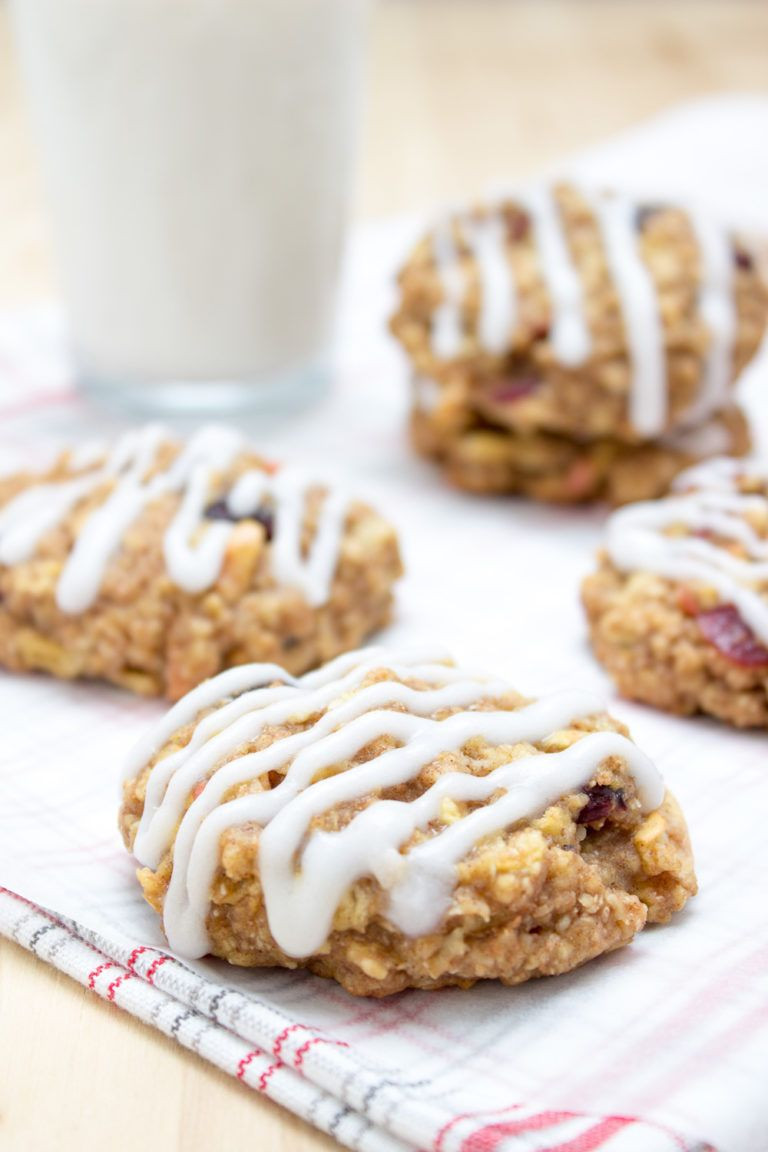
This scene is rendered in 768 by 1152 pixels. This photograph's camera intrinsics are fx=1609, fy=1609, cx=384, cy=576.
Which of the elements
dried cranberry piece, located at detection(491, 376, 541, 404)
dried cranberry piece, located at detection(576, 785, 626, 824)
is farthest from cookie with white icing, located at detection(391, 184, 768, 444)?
dried cranberry piece, located at detection(576, 785, 626, 824)

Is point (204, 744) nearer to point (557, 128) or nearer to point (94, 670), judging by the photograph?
point (94, 670)

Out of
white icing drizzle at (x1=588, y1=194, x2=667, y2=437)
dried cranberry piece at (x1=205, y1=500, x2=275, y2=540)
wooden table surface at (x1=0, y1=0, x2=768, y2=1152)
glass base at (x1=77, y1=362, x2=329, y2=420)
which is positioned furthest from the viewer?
glass base at (x1=77, y1=362, x2=329, y2=420)

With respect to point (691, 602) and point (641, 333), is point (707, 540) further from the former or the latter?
point (641, 333)

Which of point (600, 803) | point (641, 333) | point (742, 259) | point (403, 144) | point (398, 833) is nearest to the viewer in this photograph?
point (398, 833)

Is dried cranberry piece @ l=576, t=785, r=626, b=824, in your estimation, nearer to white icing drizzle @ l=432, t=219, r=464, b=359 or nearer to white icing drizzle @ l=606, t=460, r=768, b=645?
white icing drizzle @ l=606, t=460, r=768, b=645

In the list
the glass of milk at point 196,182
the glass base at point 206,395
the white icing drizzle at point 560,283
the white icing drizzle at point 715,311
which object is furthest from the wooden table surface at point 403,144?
the white icing drizzle at point 715,311

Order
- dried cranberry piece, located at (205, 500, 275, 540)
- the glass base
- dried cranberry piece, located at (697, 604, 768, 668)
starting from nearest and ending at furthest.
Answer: dried cranberry piece, located at (697, 604, 768, 668)
dried cranberry piece, located at (205, 500, 275, 540)
the glass base

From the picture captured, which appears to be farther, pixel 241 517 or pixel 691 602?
pixel 241 517

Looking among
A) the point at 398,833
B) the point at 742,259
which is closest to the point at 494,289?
A: the point at 742,259
